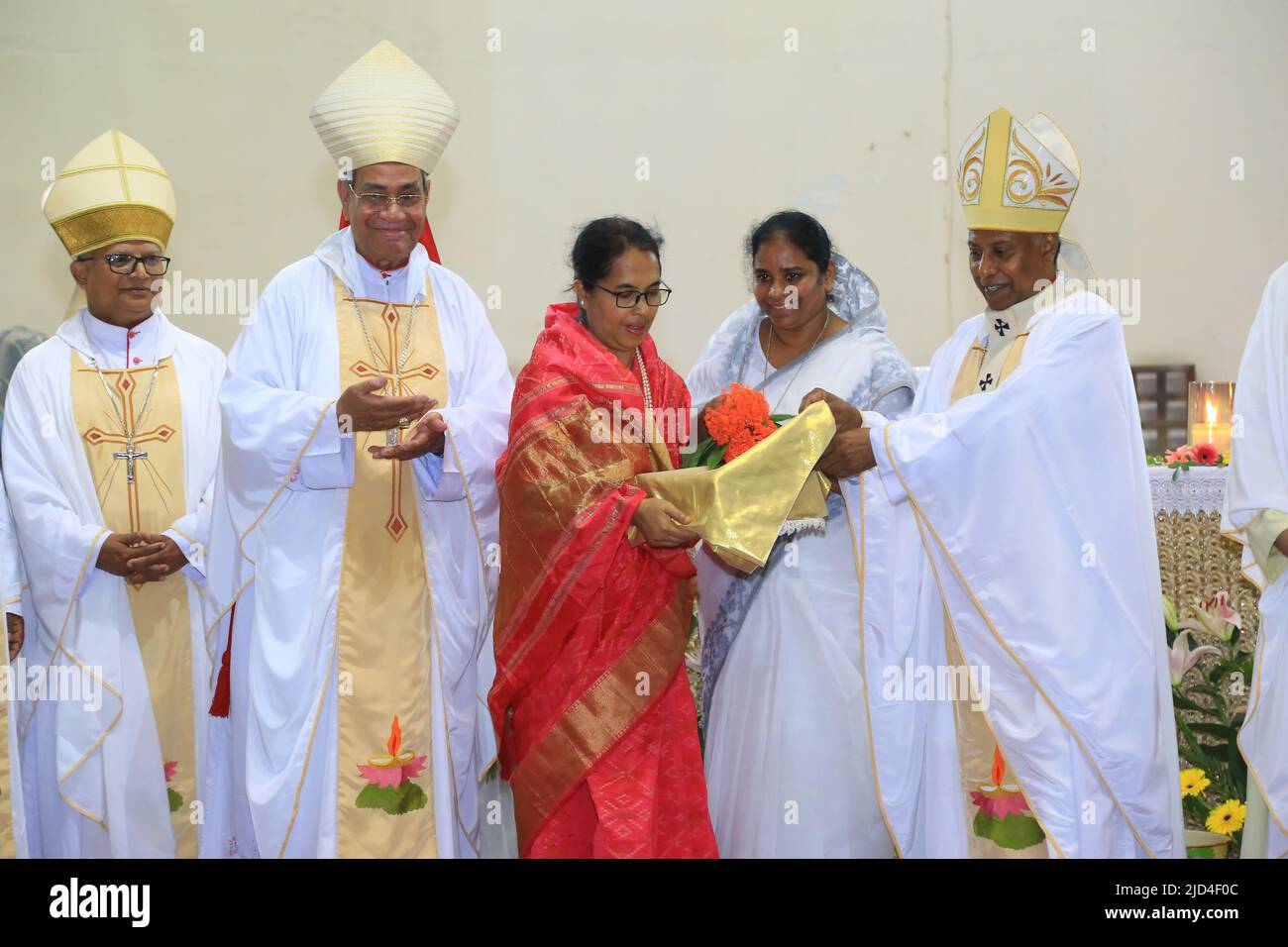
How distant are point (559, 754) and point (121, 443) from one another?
6.42 ft

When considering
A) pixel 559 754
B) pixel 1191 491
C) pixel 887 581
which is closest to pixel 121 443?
pixel 559 754

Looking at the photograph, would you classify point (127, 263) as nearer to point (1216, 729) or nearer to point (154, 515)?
point (154, 515)

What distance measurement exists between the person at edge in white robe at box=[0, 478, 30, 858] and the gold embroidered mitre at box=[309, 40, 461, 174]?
1.64 metres

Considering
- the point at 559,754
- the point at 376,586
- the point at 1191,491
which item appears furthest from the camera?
the point at 1191,491

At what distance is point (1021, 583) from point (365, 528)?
196 centimetres

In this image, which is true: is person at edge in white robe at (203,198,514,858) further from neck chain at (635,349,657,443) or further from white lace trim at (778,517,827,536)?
white lace trim at (778,517,827,536)

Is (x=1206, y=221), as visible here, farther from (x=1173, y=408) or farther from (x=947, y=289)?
(x=947, y=289)

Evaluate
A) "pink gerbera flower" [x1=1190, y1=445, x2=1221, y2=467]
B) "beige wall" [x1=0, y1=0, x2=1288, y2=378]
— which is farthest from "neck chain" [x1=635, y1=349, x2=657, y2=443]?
"beige wall" [x1=0, y1=0, x2=1288, y2=378]

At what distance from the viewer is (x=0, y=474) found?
14.7 feet

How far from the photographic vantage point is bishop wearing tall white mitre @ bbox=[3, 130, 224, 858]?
4.39 meters

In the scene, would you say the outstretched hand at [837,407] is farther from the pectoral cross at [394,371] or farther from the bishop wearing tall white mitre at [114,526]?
the bishop wearing tall white mitre at [114,526]

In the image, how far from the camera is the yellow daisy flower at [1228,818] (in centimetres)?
449

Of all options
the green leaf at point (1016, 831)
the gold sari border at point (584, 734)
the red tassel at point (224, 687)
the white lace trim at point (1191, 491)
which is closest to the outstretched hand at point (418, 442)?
the red tassel at point (224, 687)

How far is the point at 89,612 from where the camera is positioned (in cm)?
447
